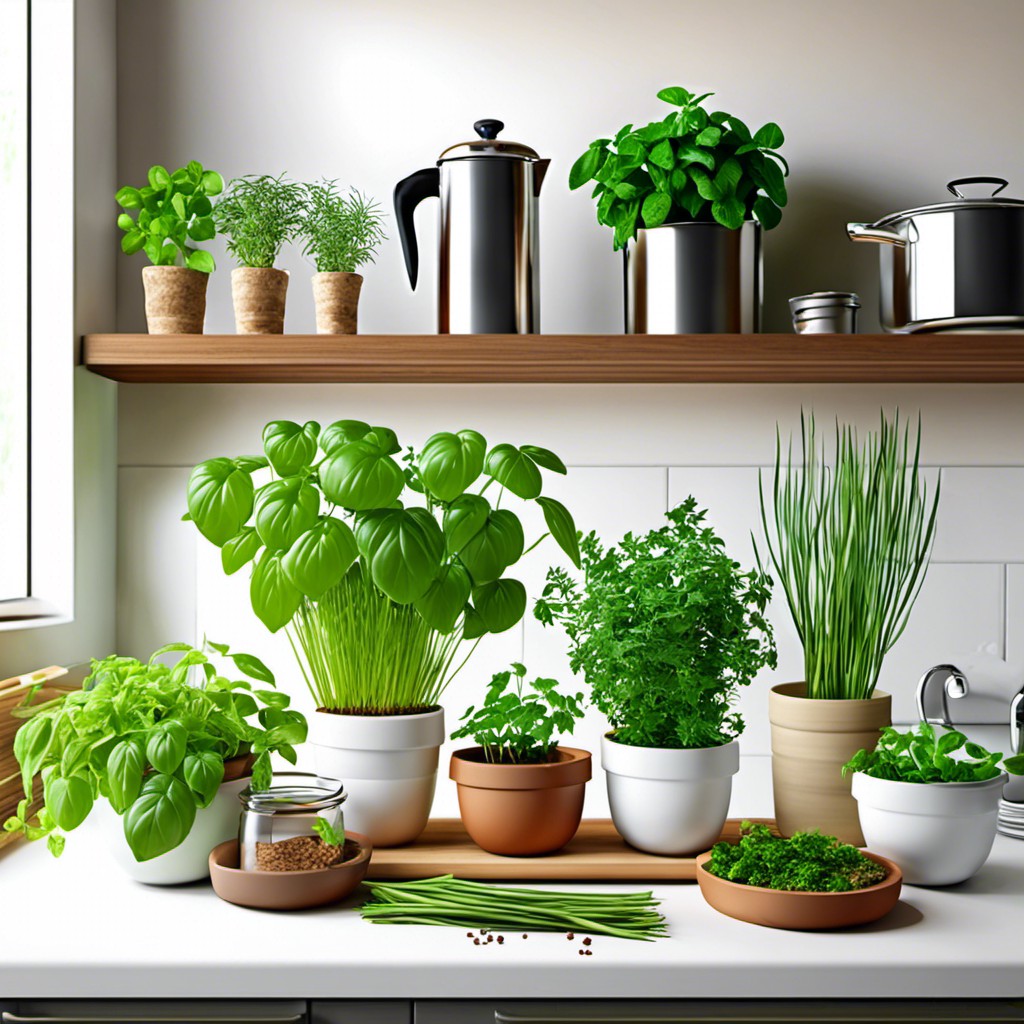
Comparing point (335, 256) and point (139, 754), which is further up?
point (335, 256)

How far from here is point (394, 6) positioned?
1641 millimetres

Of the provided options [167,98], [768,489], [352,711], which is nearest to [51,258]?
[167,98]

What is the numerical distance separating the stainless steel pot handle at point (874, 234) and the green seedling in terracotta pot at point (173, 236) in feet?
2.83

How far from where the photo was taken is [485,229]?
1.43m

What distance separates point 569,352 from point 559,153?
1.32 ft

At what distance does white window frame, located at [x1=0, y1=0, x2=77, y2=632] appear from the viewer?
1464mm

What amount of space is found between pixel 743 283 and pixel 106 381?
957 mm

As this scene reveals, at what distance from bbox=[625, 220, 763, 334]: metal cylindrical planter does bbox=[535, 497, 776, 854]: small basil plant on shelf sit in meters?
0.39

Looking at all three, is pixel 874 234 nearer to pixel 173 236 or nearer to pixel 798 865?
pixel 798 865

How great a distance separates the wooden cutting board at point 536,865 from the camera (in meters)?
1.13

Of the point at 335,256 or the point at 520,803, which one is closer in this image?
the point at 520,803

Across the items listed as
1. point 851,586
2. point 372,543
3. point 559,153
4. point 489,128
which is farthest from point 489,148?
point 851,586

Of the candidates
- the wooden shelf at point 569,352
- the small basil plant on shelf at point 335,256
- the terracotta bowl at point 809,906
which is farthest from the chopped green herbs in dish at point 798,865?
the small basil plant on shelf at point 335,256

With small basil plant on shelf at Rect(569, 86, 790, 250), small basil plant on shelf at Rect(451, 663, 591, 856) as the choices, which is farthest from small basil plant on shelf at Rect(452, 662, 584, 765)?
small basil plant on shelf at Rect(569, 86, 790, 250)
